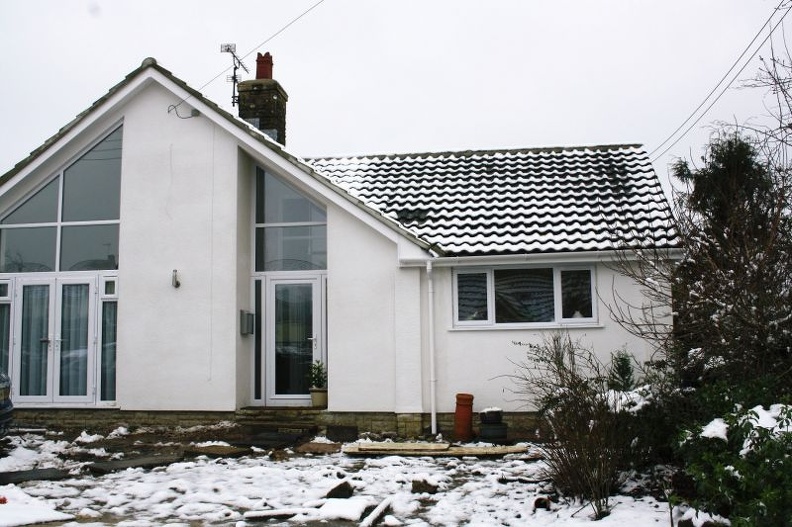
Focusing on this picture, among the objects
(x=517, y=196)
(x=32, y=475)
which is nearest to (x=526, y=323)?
(x=517, y=196)

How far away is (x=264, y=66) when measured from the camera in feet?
53.8

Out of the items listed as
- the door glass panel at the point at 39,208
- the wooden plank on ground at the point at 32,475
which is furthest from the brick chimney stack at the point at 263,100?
the wooden plank on ground at the point at 32,475

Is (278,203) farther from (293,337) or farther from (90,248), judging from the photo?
(90,248)

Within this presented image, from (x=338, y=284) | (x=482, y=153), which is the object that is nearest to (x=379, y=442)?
(x=338, y=284)

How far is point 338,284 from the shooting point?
13516mm

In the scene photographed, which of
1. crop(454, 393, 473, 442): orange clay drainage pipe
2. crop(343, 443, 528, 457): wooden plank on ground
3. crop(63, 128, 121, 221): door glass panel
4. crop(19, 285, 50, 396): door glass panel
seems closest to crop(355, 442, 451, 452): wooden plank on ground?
crop(343, 443, 528, 457): wooden plank on ground

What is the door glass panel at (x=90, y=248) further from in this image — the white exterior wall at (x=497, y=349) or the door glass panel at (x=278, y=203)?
the white exterior wall at (x=497, y=349)

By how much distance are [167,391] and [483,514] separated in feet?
25.6

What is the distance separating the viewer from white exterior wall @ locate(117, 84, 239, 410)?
1367 cm

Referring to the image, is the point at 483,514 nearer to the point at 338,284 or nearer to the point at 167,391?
the point at 338,284

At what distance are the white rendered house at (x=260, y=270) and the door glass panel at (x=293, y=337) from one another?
4 centimetres

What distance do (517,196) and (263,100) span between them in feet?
19.4

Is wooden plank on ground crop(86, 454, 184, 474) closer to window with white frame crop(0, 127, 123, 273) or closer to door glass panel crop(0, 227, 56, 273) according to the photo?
window with white frame crop(0, 127, 123, 273)

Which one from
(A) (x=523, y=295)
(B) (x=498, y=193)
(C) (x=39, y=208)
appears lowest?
(A) (x=523, y=295)
